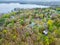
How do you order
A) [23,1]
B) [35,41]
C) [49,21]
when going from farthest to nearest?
[23,1] < [49,21] < [35,41]

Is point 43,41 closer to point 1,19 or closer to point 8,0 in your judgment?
point 1,19

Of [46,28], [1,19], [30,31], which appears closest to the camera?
[30,31]

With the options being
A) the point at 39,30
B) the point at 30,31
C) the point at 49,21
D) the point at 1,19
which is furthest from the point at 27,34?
the point at 1,19

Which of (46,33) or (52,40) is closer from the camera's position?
(52,40)

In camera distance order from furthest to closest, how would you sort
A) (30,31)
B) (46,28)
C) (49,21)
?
(49,21), (46,28), (30,31)

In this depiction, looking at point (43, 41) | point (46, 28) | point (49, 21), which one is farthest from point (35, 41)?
point (49, 21)

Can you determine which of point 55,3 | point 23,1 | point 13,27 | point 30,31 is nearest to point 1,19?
point 13,27

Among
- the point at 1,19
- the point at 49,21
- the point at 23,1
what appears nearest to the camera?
the point at 49,21

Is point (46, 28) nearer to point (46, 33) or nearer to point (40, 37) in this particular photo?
point (46, 33)

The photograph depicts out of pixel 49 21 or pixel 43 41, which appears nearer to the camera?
pixel 43 41
